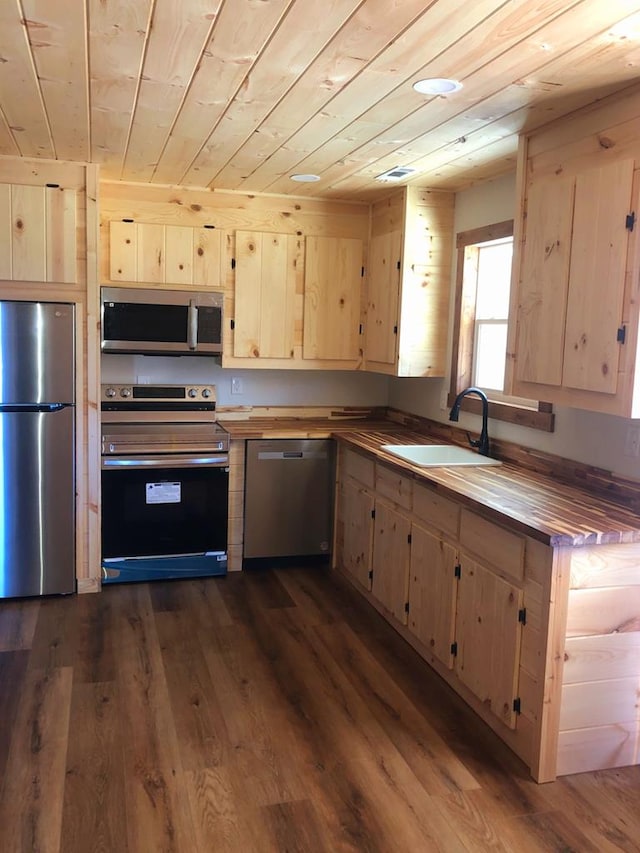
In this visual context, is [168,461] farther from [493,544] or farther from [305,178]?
[493,544]

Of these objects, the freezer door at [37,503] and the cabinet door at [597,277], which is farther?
the freezer door at [37,503]

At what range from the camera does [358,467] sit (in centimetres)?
401

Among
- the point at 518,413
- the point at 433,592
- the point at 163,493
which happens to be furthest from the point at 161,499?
the point at 518,413

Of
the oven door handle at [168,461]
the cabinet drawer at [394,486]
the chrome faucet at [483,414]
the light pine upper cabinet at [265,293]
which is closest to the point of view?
the cabinet drawer at [394,486]

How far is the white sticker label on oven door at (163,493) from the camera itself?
405 cm

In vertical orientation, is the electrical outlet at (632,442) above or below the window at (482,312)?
below

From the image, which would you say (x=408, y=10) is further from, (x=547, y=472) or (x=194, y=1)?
(x=547, y=472)

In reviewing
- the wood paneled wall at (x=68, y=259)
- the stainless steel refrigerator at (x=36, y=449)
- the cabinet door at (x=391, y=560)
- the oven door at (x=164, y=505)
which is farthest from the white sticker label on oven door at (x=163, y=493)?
the cabinet door at (x=391, y=560)

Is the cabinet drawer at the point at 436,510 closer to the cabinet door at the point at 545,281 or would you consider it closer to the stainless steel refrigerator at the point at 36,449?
the cabinet door at the point at 545,281

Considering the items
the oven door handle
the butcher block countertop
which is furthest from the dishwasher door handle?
the oven door handle

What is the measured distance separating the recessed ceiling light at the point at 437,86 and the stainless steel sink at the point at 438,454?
1.64 m

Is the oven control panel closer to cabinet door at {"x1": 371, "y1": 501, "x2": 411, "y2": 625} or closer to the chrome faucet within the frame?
cabinet door at {"x1": 371, "y1": 501, "x2": 411, "y2": 625}

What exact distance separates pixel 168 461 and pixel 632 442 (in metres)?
2.41

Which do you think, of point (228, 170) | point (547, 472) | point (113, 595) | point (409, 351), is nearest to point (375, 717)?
point (547, 472)
